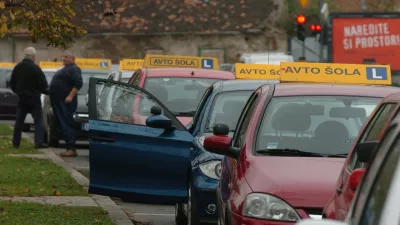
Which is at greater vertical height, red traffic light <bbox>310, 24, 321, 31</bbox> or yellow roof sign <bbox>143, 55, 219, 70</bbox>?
red traffic light <bbox>310, 24, 321, 31</bbox>

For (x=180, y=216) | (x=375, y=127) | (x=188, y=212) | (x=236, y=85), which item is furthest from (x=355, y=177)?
(x=236, y=85)

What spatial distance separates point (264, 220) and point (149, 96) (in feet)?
16.6

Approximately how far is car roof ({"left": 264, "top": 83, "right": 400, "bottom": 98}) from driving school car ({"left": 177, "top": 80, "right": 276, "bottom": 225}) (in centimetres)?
145

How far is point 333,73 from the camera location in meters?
11.7

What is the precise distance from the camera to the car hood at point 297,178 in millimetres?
6949

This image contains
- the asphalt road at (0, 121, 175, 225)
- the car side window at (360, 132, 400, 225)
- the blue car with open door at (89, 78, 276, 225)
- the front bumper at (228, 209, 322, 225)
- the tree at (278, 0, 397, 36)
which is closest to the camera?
the car side window at (360, 132, 400, 225)

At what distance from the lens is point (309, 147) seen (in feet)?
26.3

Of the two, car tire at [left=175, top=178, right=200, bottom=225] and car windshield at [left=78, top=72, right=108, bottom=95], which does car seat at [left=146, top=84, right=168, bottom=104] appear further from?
car windshield at [left=78, top=72, right=108, bottom=95]

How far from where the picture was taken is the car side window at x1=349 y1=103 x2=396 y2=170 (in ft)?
19.3

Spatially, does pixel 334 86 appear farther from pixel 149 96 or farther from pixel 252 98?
pixel 149 96

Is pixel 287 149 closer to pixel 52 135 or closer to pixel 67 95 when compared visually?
pixel 67 95

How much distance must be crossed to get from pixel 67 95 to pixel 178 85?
16.0ft

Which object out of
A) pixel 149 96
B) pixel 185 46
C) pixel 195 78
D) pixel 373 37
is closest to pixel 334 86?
pixel 149 96

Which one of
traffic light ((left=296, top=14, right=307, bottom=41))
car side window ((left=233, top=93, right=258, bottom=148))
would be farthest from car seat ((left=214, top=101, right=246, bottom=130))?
traffic light ((left=296, top=14, right=307, bottom=41))
